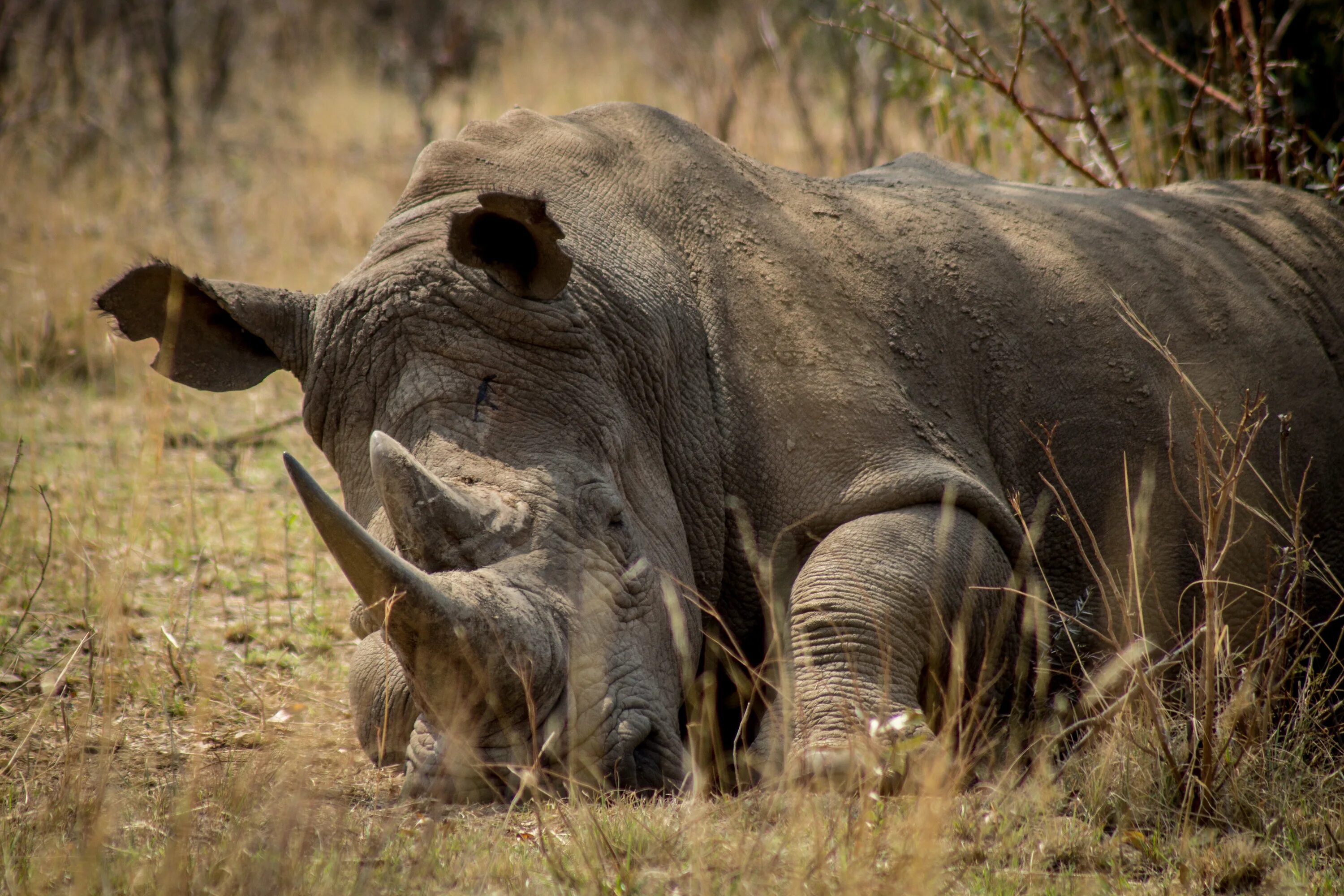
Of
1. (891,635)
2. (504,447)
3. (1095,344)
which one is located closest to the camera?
(504,447)

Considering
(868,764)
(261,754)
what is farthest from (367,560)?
(868,764)

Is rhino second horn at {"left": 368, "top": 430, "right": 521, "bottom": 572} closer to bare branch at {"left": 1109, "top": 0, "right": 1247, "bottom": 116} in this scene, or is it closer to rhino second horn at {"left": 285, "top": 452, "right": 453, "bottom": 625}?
rhino second horn at {"left": 285, "top": 452, "right": 453, "bottom": 625}

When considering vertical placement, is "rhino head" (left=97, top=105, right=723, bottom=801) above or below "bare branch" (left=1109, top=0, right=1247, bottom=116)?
below

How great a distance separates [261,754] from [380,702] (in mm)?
319

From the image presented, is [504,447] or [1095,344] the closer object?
[504,447]

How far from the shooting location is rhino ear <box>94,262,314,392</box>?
3.61 metres

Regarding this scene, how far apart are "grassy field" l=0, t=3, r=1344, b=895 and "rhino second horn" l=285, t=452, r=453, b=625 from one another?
1.29 ft

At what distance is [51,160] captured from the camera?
1020 cm

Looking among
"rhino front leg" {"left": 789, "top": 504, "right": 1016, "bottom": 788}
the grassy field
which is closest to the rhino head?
the grassy field

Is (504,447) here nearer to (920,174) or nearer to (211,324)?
(211,324)

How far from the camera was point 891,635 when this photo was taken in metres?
3.41

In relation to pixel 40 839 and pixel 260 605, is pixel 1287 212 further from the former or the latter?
pixel 40 839

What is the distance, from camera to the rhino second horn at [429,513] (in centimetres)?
292

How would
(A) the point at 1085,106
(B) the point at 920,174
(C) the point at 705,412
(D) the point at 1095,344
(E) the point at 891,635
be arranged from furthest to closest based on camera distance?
(A) the point at 1085,106
(B) the point at 920,174
(D) the point at 1095,344
(C) the point at 705,412
(E) the point at 891,635
